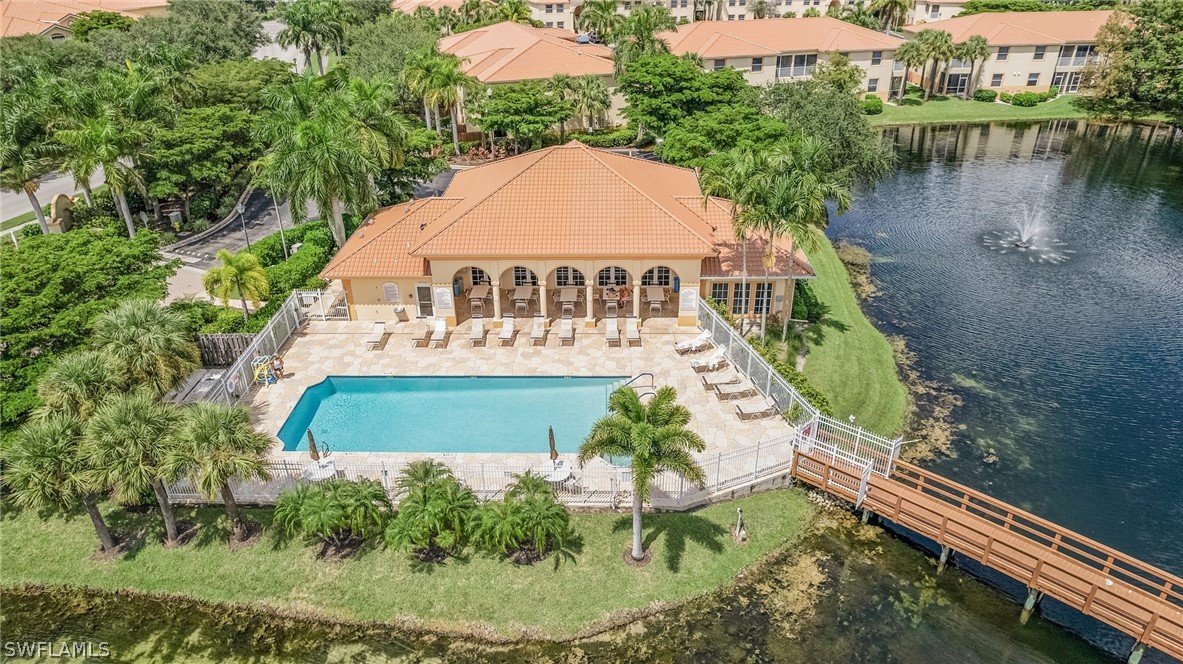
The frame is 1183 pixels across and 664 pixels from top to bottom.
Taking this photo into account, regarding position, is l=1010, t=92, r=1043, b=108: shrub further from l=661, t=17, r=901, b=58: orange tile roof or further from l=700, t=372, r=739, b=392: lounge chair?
l=700, t=372, r=739, b=392: lounge chair

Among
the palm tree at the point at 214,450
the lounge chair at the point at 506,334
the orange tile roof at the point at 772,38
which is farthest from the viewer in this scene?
the orange tile roof at the point at 772,38

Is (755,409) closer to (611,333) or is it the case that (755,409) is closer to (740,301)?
(611,333)

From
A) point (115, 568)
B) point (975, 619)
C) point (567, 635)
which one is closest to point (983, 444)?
point (975, 619)

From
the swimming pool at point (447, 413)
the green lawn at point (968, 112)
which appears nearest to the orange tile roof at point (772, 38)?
the green lawn at point (968, 112)

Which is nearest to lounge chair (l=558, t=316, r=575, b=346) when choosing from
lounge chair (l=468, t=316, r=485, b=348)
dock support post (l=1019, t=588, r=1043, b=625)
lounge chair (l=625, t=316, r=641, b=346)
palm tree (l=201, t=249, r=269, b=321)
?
lounge chair (l=625, t=316, r=641, b=346)

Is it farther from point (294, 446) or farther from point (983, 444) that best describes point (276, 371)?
point (983, 444)

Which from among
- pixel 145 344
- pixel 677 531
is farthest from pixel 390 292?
pixel 677 531

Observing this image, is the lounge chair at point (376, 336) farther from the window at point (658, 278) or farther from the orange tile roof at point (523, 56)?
the orange tile roof at point (523, 56)
